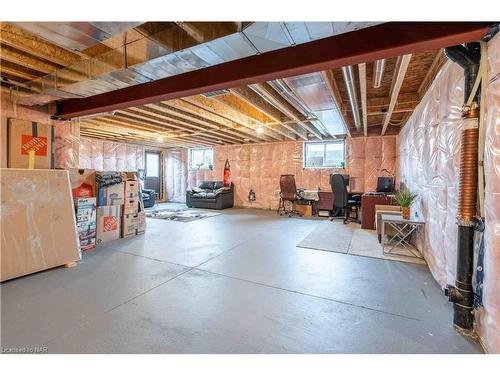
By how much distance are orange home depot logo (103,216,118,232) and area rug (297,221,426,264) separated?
3.02 m

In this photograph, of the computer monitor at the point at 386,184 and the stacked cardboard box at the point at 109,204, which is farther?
the computer monitor at the point at 386,184

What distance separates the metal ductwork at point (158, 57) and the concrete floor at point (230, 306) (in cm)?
202

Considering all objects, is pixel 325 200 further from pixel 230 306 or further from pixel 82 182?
pixel 82 182

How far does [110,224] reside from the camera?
3.88 m

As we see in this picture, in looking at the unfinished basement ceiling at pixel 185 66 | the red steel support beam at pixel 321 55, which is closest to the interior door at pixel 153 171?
the unfinished basement ceiling at pixel 185 66

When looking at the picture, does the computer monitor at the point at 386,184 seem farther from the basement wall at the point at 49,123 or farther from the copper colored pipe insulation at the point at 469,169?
the basement wall at the point at 49,123

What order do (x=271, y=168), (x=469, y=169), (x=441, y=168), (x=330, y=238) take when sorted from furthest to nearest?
(x=271, y=168) < (x=330, y=238) < (x=441, y=168) < (x=469, y=169)

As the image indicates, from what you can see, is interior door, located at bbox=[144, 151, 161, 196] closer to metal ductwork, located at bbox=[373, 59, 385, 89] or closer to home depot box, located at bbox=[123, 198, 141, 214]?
home depot box, located at bbox=[123, 198, 141, 214]

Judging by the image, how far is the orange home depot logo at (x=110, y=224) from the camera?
380 cm

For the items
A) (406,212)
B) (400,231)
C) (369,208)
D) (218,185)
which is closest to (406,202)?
(406,212)

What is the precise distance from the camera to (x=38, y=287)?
89.4 inches

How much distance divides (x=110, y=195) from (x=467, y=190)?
14.1 feet

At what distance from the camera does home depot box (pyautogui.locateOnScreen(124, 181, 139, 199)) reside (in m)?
4.10

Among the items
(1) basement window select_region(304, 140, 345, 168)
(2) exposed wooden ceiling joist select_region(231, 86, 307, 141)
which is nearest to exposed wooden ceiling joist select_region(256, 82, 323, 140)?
(2) exposed wooden ceiling joist select_region(231, 86, 307, 141)
